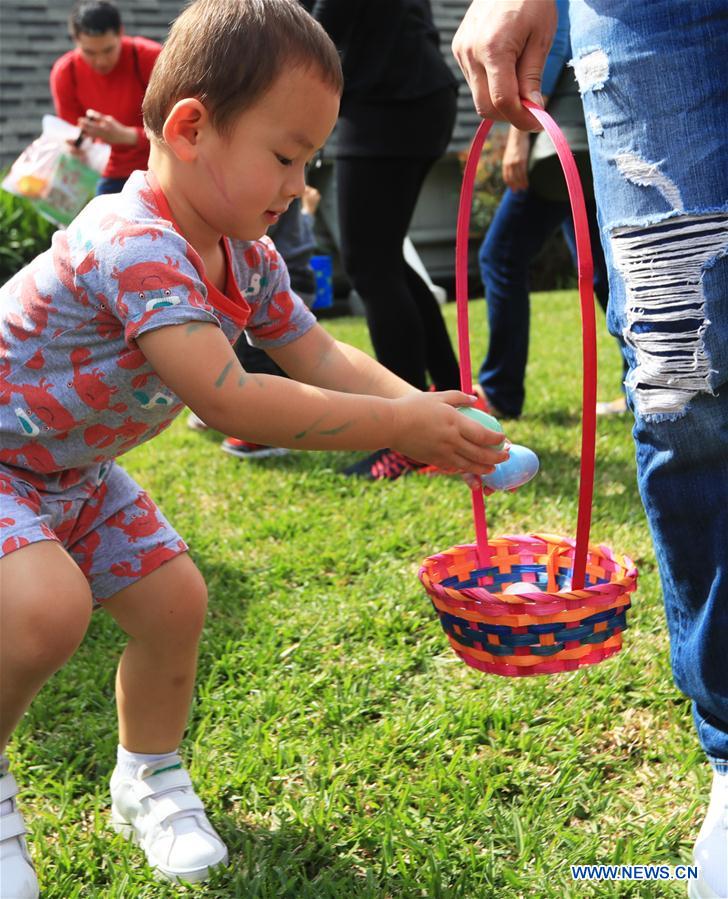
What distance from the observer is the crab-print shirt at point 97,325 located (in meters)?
1.51

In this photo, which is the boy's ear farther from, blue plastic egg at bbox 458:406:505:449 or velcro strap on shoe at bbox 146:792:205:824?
velcro strap on shoe at bbox 146:792:205:824

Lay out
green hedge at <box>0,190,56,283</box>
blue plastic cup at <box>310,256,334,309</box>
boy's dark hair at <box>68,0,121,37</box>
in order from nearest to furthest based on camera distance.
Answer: boy's dark hair at <box>68,0,121,37</box>
blue plastic cup at <box>310,256,334,309</box>
green hedge at <box>0,190,56,283</box>

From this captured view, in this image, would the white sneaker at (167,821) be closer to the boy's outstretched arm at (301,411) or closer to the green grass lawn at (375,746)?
the green grass lawn at (375,746)

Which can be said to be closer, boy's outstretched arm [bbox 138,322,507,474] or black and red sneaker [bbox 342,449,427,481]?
boy's outstretched arm [bbox 138,322,507,474]

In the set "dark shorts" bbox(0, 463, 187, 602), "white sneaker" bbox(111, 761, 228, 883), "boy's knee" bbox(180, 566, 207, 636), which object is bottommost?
"white sneaker" bbox(111, 761, 228, 883)

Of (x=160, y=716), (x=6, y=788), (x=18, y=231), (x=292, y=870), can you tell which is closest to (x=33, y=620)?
(x=6, y=788)

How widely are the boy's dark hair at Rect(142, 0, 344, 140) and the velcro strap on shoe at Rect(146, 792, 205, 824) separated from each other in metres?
1.15

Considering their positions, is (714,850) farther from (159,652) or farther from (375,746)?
(159,652)

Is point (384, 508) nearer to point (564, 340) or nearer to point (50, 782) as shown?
point (50, 782)

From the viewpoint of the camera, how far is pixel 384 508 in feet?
10.8

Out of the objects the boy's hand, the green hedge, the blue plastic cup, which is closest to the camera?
the boy's hand

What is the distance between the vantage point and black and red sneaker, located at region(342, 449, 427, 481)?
12.0 ft

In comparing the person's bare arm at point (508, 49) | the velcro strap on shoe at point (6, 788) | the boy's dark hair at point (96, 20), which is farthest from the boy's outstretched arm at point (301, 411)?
the boy's dark hair at point (96, 20)

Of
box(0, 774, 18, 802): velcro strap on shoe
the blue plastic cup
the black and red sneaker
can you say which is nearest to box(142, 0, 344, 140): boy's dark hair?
box(0, 774, 18, 802): velcro strap on shoe
